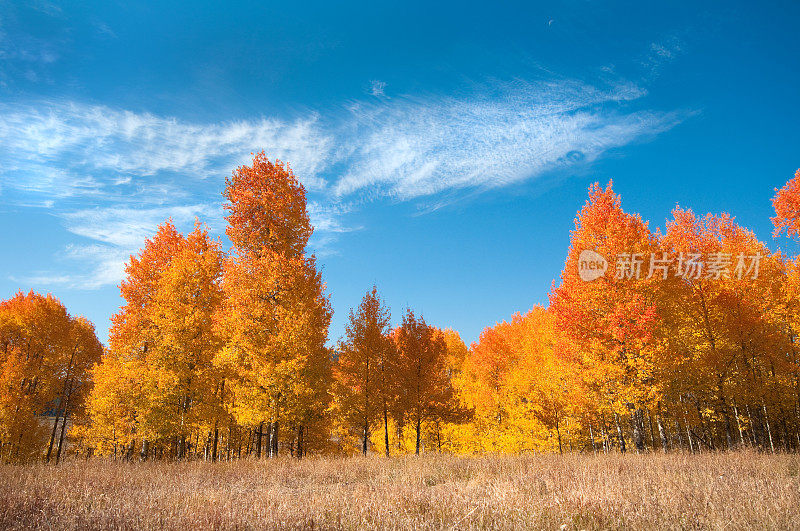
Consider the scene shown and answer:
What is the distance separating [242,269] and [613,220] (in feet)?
48.1

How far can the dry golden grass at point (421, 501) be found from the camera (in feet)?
16.5

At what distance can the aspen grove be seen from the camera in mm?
14203

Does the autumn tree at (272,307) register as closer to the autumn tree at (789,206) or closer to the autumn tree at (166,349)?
the autumn tree at (166,349)

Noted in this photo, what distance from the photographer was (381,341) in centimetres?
2177

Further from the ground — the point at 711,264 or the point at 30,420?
the point at 711,264

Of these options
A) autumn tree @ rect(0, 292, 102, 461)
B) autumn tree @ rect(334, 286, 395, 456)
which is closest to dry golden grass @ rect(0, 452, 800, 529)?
autumn tree @ rect(334, 286, 395, 456)

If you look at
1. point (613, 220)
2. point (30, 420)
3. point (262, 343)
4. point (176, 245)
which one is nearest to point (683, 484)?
point (613, 220)

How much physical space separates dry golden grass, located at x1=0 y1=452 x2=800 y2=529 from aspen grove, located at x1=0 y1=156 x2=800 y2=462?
17.0 ft

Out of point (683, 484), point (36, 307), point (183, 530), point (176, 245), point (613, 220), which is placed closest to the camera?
point (183, 530)

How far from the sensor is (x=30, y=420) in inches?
943

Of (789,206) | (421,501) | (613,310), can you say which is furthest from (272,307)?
(789,206)

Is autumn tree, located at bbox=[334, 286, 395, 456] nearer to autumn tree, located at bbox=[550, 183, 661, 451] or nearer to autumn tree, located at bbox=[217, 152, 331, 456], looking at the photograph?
autumn tree, located at bbox=[217, 152, 331, 456]

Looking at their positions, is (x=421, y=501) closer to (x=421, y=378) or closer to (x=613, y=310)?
(x=613, y=310)

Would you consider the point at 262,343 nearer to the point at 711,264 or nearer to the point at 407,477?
the point at 407,477
